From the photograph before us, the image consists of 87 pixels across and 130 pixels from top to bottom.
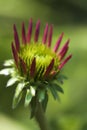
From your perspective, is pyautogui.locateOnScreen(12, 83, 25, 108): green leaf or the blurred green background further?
the blurred green background

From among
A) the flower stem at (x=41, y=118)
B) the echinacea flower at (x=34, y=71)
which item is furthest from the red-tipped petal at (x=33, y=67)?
the flower stem at (x=41, y=118)

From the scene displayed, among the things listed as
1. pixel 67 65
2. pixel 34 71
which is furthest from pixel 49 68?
pixel 67 65

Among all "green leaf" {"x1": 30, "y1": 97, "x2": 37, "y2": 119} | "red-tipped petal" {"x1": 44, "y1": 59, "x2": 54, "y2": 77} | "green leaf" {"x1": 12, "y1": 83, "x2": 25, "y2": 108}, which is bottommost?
"green leaf" {"x1": 30, "y1": 97, "x2": 37, "y2": 119}

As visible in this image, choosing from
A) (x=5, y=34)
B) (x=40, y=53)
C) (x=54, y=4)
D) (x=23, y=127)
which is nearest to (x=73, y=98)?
(x=23, y=127)

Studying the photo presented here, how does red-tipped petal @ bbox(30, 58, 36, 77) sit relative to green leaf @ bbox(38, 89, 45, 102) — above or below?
above

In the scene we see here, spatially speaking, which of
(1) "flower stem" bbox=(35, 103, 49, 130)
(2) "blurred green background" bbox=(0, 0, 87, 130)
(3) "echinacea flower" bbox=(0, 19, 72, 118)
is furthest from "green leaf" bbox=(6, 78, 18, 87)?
(2) "blurred green background" bbox=(0, 0, 87, 130)

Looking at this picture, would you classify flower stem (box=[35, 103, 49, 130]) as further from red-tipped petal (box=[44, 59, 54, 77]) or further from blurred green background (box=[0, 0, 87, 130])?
blurred green background (box=[0, 0, 87, 130])

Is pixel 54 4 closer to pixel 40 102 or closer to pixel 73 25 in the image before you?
pixel 73 25

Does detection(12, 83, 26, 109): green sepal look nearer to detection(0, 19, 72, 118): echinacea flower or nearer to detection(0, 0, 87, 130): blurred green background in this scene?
detection(0, 19, 72, 118): echinacea flower
